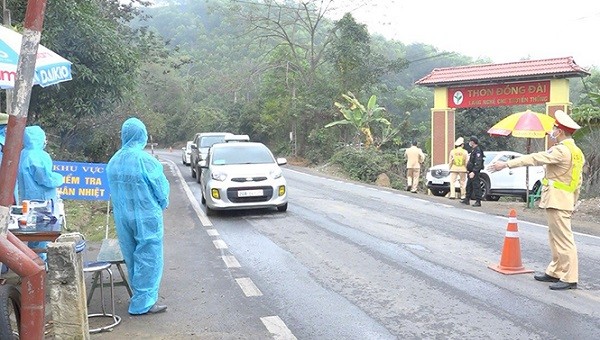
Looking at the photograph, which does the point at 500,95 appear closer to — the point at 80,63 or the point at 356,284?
the point at 80,63

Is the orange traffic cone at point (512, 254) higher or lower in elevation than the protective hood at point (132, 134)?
lower

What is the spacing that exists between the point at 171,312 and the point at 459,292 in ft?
10.2

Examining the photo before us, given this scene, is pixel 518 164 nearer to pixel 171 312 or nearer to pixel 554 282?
pixel 554 282

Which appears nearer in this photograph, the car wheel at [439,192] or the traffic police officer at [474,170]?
the traffic police officer at [474,170]

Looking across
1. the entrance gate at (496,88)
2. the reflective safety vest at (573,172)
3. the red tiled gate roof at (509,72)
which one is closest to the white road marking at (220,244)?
the reflective safety vest at (573,172)

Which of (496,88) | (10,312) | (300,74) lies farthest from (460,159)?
(300,74)

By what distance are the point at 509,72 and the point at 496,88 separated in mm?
938

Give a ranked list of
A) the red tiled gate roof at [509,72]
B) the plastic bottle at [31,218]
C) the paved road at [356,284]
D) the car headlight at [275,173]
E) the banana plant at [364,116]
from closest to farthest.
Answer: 1. the paved road at [356,284]
2. the plastic bottle at [31,218]
3. the car headlight at [275,173]
4. the red tiled gate roof at [509,72]
5. the banana plant at [364,116]

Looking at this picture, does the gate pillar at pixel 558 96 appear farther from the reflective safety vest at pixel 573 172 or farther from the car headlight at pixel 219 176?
the reflective safety vest at pixel 573 172

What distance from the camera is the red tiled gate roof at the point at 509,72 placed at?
2169 centimetres

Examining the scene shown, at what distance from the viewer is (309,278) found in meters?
7.00

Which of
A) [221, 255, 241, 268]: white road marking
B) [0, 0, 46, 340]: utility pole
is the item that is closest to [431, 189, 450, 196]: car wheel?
[221, 255, 241, 268]: white road marking

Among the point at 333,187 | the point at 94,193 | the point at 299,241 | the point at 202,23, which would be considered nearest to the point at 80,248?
the point at 94,193

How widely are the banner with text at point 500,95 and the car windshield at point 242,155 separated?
554 inches
